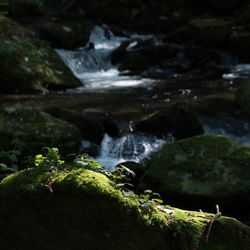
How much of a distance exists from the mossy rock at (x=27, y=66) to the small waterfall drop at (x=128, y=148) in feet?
15.3

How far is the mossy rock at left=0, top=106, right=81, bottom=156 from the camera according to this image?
7633 millimetres

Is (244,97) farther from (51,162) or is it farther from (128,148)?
(51,162)

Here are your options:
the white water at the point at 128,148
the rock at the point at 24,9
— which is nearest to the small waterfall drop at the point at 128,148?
the white water at the point at 128,148

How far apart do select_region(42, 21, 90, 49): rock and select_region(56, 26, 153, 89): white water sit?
39cm

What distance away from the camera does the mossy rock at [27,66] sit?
522 inches

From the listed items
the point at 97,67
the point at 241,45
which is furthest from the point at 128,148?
the point at 241,45

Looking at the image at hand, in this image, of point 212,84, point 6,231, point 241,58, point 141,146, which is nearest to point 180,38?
point 241,58

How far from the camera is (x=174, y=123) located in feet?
30.5

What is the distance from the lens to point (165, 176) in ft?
22.0

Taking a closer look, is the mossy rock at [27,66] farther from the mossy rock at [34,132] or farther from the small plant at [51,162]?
the small plant at [51,162]

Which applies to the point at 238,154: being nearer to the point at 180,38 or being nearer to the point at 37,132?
the point at 37,132

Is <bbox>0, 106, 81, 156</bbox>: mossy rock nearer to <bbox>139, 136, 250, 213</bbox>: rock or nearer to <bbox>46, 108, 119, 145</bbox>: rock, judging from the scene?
<bbox>46, 108, 119, 145</bbox>: rock

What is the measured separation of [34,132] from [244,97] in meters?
5.02

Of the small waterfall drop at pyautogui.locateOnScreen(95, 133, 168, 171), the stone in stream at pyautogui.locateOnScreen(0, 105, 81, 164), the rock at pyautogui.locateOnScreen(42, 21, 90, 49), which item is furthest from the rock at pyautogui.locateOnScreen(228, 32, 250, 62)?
the stone in stream at pyautogui.locateOnScreen(0, 105, 81, 164)
